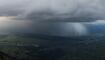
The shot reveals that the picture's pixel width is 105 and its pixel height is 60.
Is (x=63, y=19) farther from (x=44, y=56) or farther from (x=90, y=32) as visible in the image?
(x=44, y=56)

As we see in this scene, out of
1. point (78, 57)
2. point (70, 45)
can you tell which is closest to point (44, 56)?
point (78, 57)

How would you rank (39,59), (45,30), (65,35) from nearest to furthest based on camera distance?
(39,59), (65,35), (45,30)

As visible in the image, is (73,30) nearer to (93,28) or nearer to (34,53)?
(93,28)

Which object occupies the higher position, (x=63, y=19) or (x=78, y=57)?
(x=63, y=19)

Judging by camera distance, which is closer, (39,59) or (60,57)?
(39,59)

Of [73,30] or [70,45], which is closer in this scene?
[70,45]

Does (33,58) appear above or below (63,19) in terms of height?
below

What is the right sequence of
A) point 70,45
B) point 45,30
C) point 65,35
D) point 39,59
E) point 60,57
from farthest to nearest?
point 45,30, point 65,35, point 70,45, point 60,57, point 39,59

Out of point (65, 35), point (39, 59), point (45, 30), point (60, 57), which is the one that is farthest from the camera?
point (45, 30)

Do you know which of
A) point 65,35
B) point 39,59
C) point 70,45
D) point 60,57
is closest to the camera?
point 39,59

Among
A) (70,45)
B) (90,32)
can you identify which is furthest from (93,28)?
(70,45)
